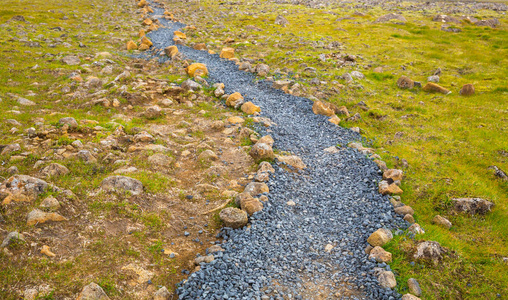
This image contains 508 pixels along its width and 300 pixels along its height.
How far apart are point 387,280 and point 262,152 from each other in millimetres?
9037

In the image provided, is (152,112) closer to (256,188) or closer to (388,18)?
(256,188)

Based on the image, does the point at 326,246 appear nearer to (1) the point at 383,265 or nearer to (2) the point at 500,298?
(1) the point at 383,265

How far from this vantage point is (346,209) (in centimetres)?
1366

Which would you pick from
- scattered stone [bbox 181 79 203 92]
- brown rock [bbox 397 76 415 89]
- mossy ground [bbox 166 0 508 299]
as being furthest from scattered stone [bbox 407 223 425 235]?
brown rock [bbox 397 76 415 89]

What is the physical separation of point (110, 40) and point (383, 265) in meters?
42.2

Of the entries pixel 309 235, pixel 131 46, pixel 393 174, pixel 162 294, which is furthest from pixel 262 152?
pixel 131 46

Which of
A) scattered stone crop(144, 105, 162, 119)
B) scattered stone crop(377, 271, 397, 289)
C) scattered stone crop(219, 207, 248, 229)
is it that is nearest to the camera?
scattered stone crop(377, 271, 397, 289)

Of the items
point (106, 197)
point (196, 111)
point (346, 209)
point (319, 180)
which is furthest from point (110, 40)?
point (346, 209)

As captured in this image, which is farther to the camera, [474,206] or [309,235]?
[474,206]

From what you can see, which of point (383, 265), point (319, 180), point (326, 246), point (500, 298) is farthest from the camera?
point (319, 180)

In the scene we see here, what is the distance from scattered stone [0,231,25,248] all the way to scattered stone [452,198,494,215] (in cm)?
1800

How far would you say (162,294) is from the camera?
877 cm

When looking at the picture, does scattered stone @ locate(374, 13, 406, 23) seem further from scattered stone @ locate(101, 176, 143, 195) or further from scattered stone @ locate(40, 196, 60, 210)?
scattered stone @ locate(40, 196, 60, 210)

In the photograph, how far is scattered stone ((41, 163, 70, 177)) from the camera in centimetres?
1224
